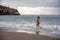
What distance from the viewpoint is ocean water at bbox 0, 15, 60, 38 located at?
2.35 meters

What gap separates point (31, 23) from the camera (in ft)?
7.89

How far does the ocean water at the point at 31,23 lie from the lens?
7.72 feet

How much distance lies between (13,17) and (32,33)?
1.42 ft

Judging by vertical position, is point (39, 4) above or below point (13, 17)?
above

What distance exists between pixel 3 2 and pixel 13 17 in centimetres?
32

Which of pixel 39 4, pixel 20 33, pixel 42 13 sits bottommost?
pixel 20 33

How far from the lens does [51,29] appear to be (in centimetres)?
236

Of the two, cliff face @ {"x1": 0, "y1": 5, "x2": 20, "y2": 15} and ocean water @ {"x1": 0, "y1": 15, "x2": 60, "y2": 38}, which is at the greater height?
cliff face @ {"x1": 0, "y1": 5, "x2": 20, "y2": 15}

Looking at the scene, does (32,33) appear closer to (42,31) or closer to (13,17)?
(42,31)

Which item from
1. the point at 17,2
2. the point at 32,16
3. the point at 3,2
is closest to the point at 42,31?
the point at 32,16

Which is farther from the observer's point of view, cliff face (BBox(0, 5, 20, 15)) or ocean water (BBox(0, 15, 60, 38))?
cliff face (BBox(0, 5, 20, 15))

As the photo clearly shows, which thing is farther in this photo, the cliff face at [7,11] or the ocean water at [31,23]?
the cliff face at [7,11]

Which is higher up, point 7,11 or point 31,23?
point 7,11

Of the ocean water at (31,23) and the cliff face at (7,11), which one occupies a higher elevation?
the cliff face at (7,11)
